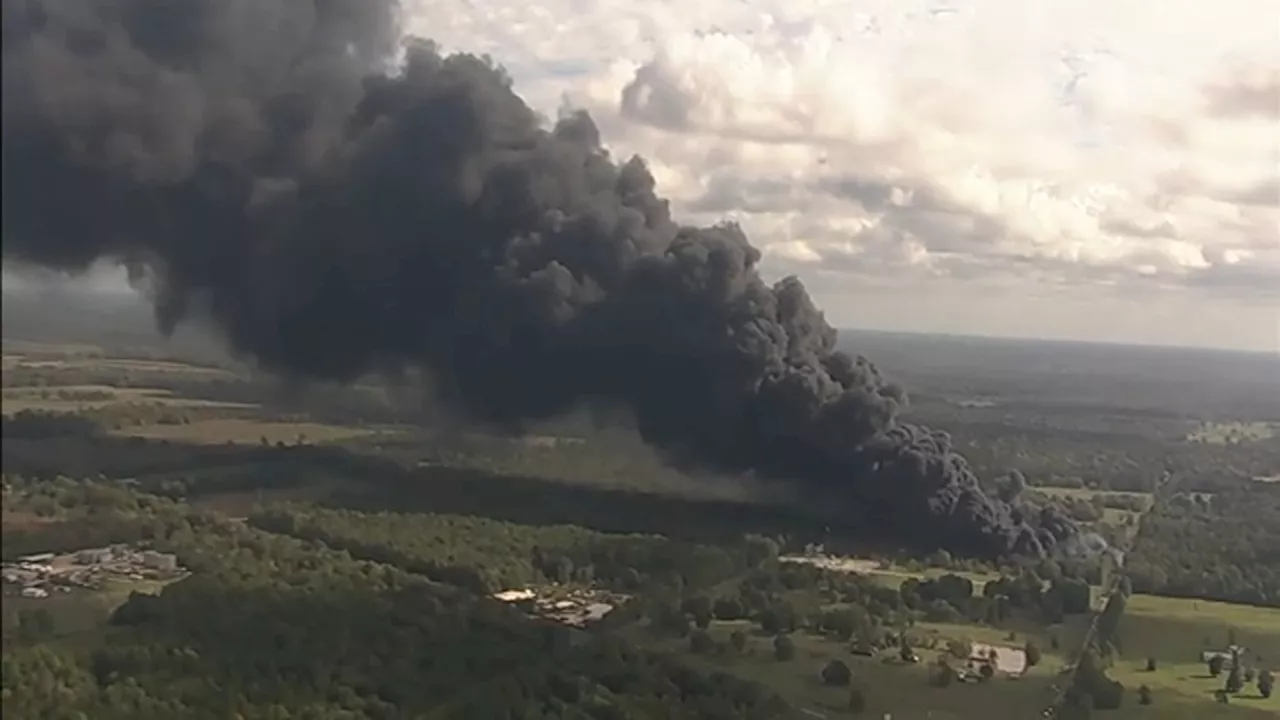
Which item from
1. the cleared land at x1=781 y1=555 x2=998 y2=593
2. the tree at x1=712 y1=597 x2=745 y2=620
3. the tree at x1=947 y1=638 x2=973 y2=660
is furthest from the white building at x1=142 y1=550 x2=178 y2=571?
the tree at x1=947 y1=638 x2=973 y2=660

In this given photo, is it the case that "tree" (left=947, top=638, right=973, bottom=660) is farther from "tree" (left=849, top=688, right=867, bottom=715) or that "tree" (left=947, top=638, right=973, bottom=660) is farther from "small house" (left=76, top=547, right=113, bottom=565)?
"small house" (left=76, top=547, right=113, bottom=565)

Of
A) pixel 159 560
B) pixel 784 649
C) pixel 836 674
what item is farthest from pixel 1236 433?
pixel 159 560

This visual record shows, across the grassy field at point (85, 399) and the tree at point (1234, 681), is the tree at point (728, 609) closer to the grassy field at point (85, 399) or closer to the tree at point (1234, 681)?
the grassy field at point (85, 399)

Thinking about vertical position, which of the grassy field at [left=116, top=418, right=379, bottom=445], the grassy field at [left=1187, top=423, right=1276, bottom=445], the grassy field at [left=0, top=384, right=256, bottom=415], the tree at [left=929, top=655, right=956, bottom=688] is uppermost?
the grassy field at [left=0, top=384, right=256, bottom=415]

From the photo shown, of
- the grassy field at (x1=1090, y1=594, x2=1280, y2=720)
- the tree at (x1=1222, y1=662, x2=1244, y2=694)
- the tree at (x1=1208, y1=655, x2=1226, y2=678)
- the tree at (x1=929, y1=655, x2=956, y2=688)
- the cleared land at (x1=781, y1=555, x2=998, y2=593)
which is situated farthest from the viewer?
the cleared land at (x1=781, y1=555, x2=998, y2=593)

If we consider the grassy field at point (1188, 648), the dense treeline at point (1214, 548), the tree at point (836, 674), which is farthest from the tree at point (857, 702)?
the dense treeline at point (1214, 548)

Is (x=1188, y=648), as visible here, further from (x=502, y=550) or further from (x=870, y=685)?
(x=502, y=550)

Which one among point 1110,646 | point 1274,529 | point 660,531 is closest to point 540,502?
point 660,531

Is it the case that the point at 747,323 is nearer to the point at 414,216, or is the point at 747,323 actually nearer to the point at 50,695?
the point at 414,216
